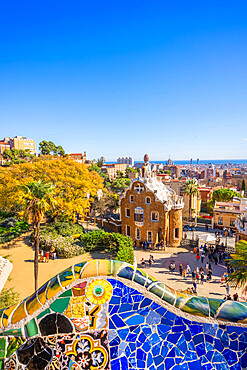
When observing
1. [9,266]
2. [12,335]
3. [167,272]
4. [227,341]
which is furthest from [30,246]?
[227,341]

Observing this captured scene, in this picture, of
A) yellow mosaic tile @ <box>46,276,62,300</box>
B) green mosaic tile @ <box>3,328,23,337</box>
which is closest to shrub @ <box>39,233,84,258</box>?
green mosaic tile @ <box>3,328,23,337</box>

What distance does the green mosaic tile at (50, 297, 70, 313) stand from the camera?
460cm

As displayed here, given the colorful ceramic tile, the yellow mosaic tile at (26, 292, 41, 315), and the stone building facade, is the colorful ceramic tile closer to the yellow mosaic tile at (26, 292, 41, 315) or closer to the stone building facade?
the yellow mosaic tile at (26, 292, 41, 315)

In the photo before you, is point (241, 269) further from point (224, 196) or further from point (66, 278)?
point (224, 196)

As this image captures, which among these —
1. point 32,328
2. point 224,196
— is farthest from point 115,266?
point 224,196

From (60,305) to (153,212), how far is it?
2282 cm

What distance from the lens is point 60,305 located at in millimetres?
4621

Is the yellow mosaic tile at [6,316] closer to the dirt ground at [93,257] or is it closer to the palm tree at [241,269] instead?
the palm tree at [241,269]

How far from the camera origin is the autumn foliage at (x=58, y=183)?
25.2 meters

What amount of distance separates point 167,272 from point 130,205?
10193 mm

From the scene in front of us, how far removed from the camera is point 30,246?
23609 mm

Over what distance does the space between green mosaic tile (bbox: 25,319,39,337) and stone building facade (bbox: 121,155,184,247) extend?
22.3 metres

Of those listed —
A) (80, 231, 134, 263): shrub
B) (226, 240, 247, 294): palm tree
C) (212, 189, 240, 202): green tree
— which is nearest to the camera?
(226, 240, 247, 294): palm tree

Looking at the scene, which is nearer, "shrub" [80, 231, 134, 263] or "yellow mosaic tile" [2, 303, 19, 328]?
"yellow mosaic tile" [2, 303, 19, 328]
